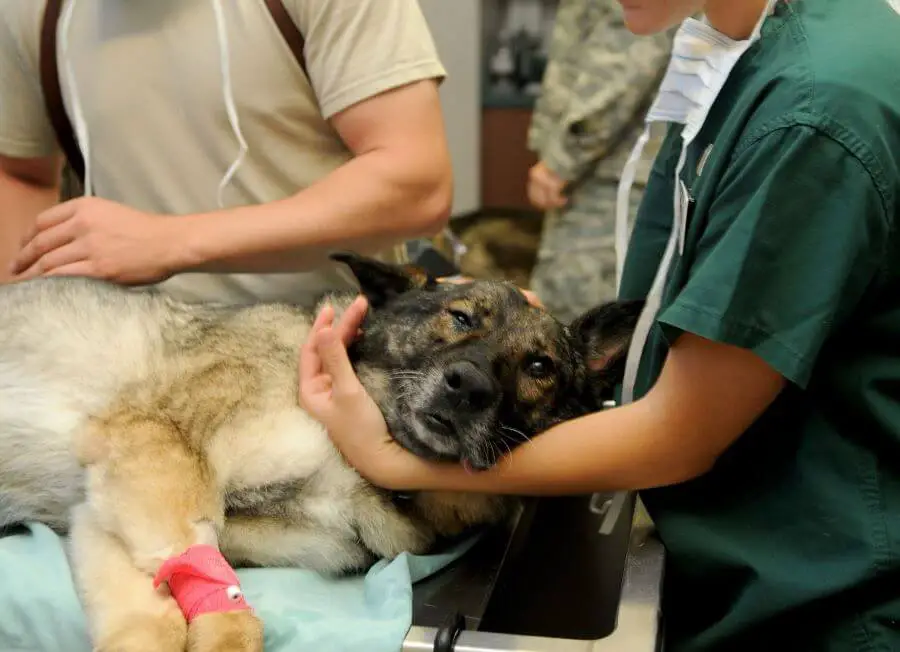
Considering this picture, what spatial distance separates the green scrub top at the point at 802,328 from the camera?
0.91 meters

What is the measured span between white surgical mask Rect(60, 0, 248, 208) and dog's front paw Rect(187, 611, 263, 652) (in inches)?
33.0

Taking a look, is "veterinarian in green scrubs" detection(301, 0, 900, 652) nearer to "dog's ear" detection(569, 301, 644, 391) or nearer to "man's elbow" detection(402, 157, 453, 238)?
"dog's ear" detection(569, 301, 644, 391)

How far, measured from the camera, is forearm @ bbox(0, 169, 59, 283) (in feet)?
5.76

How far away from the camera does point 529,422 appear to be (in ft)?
4.54

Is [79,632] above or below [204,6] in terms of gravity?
below

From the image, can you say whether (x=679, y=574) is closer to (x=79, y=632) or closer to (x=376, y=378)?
(x=376, y=378)

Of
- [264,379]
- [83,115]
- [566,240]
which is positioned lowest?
[566,240]

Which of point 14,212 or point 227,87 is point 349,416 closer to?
point 227,87

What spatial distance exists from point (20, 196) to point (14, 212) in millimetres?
44

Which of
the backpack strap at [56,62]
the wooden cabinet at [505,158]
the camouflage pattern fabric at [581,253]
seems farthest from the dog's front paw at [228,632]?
the wooden cabinet at [505,158]

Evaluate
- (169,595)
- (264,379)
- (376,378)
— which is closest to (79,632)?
(169,595)

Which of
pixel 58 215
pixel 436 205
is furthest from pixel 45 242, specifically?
pixel 436 205

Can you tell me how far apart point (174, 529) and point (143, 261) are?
0.54 meters

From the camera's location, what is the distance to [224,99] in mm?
1550
